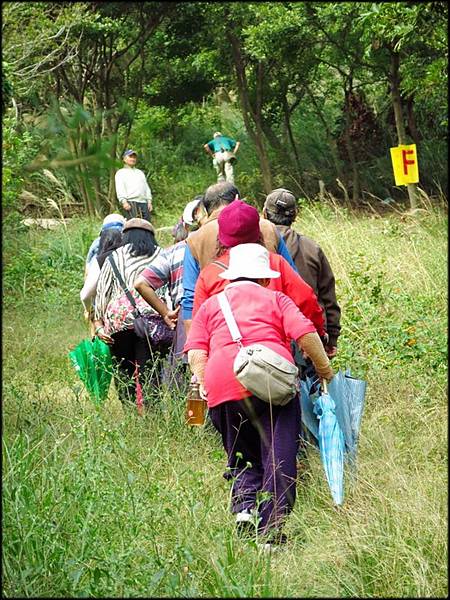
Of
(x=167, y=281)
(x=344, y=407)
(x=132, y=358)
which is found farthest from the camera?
(x=132, y=358)

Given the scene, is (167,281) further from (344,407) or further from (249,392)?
(249,392)

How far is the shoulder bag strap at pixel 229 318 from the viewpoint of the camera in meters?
5.52

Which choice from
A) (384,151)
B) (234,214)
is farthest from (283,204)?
(384,151)

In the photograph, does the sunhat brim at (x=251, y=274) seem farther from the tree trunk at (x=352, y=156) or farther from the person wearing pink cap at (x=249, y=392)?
the tree trunk at (x=352, y=156)

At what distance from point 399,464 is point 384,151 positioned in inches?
775

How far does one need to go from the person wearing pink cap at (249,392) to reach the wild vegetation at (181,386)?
0.49ft

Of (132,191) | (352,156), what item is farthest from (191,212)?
(352,156)

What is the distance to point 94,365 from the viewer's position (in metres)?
8.26

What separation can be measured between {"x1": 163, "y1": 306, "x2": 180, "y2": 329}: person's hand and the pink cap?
1730 millimetres

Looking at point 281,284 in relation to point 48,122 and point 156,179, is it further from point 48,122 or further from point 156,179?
point 156,179

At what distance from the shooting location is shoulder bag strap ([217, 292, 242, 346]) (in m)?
5.52

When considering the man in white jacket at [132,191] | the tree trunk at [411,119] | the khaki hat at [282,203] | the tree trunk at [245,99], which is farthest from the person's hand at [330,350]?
the tree trunk at [245,99]

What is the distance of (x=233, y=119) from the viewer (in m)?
30.2

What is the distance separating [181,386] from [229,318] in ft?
7.10
